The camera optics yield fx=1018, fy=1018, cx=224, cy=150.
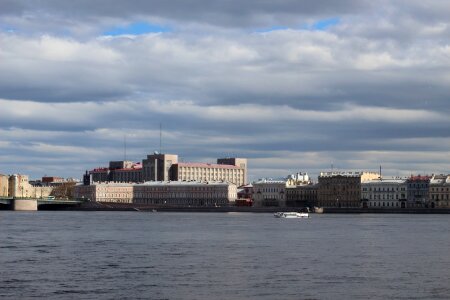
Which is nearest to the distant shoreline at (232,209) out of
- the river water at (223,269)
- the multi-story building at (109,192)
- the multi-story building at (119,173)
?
the multi-story building at (109,192)

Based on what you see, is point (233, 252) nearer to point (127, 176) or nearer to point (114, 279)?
point (114, 279)

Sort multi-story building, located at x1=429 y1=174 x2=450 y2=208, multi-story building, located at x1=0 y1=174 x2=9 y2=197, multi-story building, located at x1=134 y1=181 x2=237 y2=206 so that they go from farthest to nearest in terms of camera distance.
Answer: multi-story building, located at x1=0 y1=174 x2=9 y2=197 < multi-story building, located at x1=134 y1=181 x2=237 y2=206 < multi-story building, located at x1=429 y1=174 x2=450 y2=208

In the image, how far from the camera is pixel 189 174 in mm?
169625

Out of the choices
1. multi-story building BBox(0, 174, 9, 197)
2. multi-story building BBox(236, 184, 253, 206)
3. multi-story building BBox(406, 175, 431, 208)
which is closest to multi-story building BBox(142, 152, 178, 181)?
multi-story building BBox(236, 184, 253, 206)

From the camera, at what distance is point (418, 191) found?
125 m

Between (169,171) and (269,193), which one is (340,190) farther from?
(169,171)

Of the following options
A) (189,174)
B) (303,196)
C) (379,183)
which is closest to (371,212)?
(379,183)

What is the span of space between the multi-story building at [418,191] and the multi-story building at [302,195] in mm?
13113

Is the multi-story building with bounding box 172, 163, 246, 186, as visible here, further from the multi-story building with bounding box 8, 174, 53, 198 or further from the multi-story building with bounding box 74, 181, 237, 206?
the multi-story building with bounding box 8, 174, 53, 198

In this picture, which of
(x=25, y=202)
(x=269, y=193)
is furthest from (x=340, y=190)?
(x=25, y=202)

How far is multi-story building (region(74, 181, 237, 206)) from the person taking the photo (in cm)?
14538

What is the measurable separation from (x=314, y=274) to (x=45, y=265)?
8.43 m

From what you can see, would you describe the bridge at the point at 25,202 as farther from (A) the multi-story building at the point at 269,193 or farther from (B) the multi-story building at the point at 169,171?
(B) the multi-story building at the point at 169,171

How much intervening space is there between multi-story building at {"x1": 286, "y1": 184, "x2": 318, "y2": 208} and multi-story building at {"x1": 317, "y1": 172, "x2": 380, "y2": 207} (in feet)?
6.59
